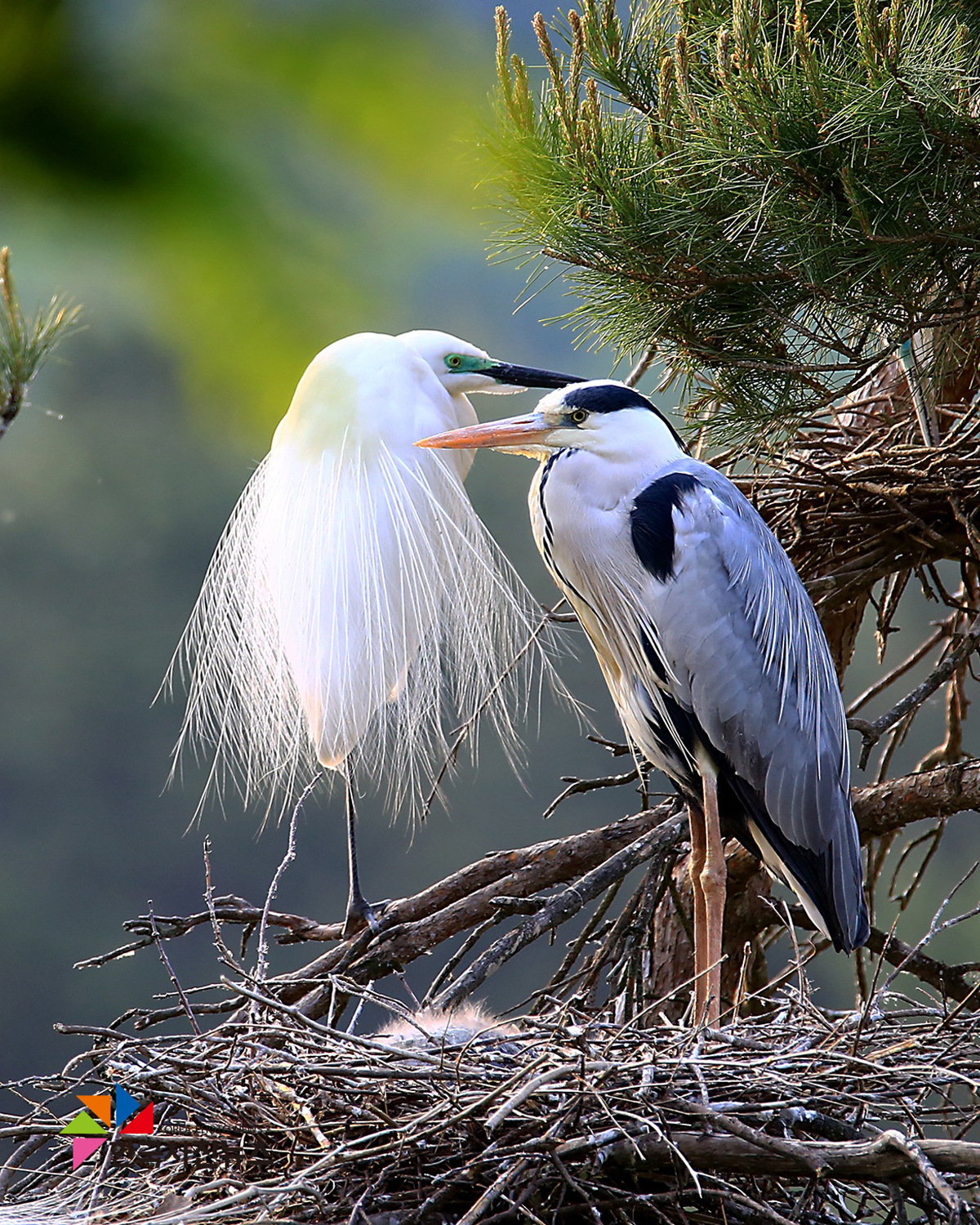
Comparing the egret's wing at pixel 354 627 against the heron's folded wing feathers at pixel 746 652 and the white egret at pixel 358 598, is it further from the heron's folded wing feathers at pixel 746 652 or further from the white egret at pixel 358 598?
the heron's folded wing feathers at pixel 746 652

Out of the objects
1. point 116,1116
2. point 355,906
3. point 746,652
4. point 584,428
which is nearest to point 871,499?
point 746,652

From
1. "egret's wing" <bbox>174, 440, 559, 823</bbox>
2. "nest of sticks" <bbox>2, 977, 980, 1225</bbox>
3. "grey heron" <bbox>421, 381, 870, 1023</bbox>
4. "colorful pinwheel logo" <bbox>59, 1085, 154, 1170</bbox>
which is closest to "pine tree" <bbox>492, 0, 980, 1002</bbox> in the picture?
"grey heron" <bbox>421, 381, 870, 1023</bbox>

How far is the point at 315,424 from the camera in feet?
5.96

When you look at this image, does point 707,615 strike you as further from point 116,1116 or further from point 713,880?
point 116,1116

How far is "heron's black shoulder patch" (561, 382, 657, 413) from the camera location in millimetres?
1437

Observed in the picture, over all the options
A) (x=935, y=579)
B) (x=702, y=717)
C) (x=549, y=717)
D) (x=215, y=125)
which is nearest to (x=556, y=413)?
(x=702, y=717)

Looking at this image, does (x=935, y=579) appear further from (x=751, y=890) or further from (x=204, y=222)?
(x=204, y=222)

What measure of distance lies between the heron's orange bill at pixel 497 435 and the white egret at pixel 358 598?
306 mm

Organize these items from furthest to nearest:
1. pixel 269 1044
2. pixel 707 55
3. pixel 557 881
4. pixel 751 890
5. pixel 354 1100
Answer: pixel 751 890, pixel 557 881, pixel 707 55, pixel 269 1044, pixel 354 1100

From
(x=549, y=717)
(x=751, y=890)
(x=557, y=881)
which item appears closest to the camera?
(x=557, y=881)

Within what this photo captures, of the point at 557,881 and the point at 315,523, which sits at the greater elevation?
the point at 315,523

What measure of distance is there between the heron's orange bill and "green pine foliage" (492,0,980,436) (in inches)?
5.6

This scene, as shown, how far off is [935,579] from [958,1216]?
1.05 meters

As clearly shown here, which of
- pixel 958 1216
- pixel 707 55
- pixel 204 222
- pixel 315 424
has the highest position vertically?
pixel 204 222
